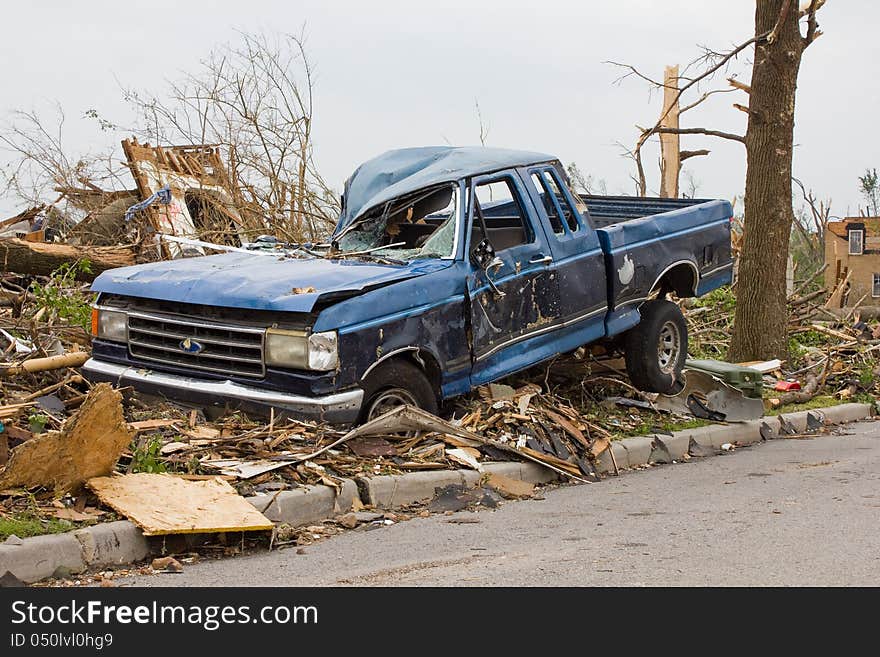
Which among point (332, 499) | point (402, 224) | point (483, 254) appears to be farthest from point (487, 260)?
point (332, 499)

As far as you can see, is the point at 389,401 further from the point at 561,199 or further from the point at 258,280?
the point at 561,199

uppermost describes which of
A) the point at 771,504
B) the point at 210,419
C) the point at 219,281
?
the point at 219,281

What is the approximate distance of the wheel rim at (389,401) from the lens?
820 cm

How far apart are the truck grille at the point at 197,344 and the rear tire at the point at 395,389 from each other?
2.55ft

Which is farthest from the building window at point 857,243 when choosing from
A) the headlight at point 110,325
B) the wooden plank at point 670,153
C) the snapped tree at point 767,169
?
the headlight at point 110,325

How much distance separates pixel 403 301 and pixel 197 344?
1475 millimetres

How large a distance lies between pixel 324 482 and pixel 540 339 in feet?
9.35

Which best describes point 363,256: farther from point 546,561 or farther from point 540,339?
point 546,561

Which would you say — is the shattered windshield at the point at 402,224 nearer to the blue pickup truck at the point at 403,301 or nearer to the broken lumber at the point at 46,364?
the blue pickup truck at the point at 403,301

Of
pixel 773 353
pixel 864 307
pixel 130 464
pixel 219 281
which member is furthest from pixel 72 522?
pixel 864 307
